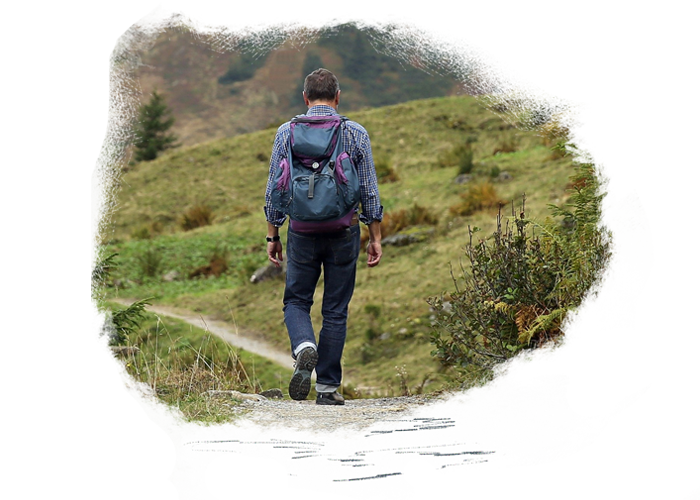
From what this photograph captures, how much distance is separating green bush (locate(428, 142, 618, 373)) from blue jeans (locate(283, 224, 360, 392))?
68 cm

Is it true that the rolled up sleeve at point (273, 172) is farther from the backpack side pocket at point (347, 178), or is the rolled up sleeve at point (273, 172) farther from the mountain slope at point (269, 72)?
the mountain slope at point (269, 72)

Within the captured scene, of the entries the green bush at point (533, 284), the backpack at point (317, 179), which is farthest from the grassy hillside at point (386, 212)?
the backpack at point (317, 179)

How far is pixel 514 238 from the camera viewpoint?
5.80 meters

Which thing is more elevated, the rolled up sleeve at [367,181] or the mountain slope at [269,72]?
the mountain slope at [269,72]

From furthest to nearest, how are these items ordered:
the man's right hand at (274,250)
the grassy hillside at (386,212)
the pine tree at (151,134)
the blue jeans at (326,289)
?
1. the pine tree at (151,134)
2. the grassy hillside at (386,212)
3. the man's right hand at (274,250)
4. the blue jeans at (326,289)

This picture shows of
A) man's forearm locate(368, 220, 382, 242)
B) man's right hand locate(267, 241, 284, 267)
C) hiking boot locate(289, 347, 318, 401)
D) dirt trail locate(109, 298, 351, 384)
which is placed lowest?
dirt trail locate(109, 298, 351, 384)

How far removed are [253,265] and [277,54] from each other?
3847 cm

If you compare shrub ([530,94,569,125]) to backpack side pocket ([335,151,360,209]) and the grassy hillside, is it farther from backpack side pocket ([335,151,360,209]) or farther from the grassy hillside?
backpack side pocket ([335,151,360,209])

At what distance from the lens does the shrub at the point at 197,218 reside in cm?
1734

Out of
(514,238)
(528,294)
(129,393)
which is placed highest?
(514,238)

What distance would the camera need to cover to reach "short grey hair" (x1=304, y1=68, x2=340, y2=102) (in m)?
5.33

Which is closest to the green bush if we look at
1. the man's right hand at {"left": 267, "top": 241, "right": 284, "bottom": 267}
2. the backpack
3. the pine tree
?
the backpack

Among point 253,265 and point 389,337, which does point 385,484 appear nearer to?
point 389,337

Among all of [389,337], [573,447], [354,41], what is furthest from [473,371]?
[354,41]
